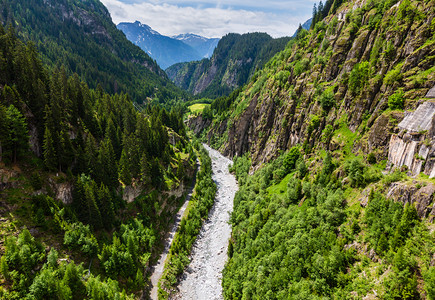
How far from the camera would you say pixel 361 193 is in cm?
3659

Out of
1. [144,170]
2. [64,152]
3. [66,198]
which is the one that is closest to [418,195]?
[66,198]

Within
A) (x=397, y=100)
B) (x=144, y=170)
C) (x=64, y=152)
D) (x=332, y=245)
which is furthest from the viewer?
(x=144, y=170)

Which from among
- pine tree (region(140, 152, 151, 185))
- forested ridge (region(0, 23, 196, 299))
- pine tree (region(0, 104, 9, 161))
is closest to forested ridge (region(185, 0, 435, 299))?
forested ridge (region(0, 23, 196, 299))

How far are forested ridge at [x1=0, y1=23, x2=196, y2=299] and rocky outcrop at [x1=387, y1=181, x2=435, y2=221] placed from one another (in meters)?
47.7

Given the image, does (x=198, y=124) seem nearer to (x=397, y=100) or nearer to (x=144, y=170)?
(x=144, y=170)

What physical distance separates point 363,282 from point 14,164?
→ 66281mm

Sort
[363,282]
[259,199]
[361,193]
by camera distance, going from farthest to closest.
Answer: [259,199]
[361,193]
[363,282]

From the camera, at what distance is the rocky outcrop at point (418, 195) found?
25906 mm

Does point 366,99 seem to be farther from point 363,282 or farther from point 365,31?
point 363,282

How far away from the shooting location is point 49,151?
48.7 m

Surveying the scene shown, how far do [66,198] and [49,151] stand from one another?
11492 millimetres

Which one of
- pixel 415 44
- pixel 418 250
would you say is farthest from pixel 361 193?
pixel 415 44

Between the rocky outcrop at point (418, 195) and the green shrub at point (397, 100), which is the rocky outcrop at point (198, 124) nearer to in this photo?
the green shrub at point (397, 100)

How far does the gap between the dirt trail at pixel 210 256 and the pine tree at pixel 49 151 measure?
4192cm
